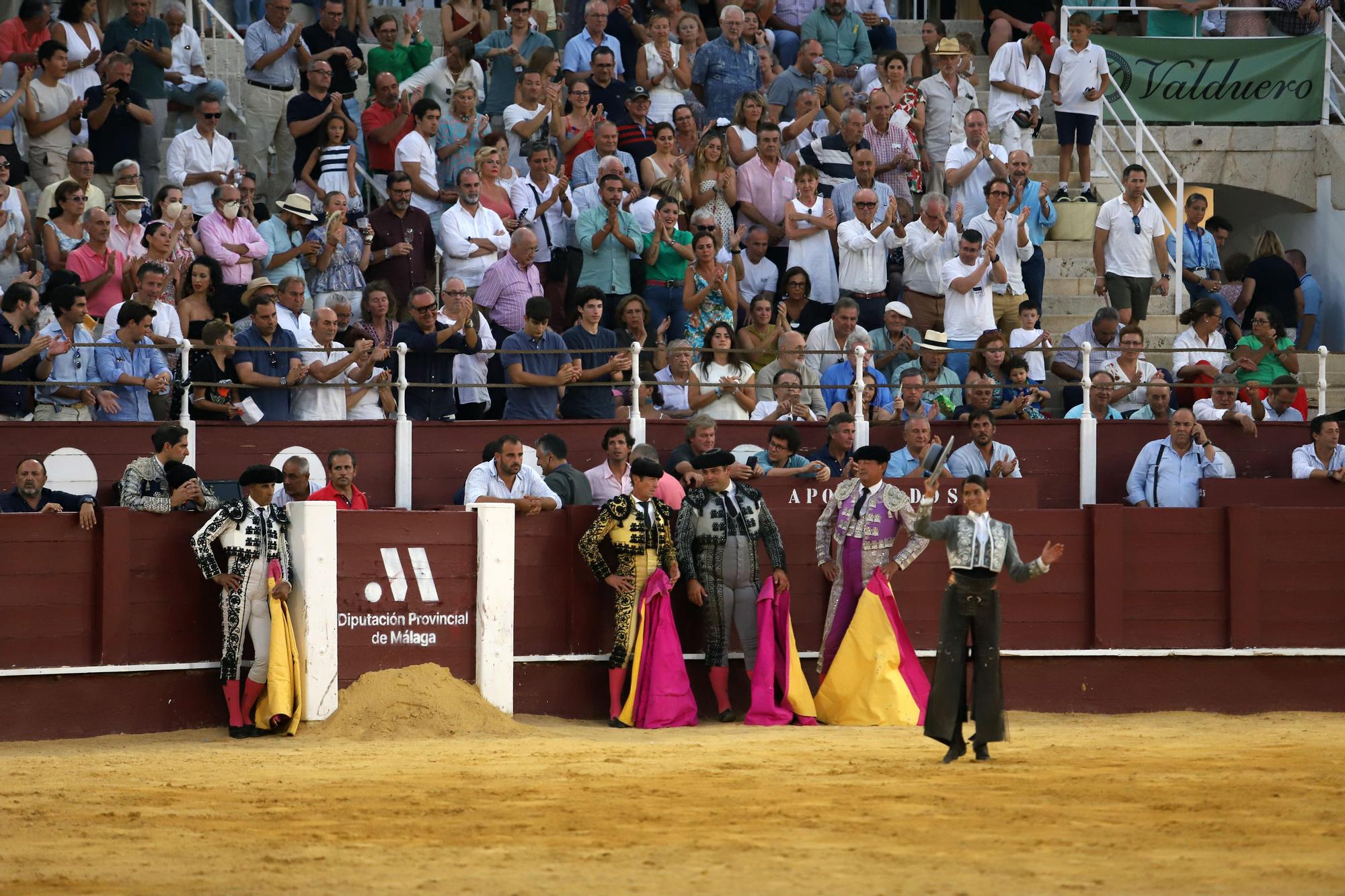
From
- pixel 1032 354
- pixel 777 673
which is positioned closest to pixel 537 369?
pixel 777 673

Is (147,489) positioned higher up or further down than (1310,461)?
further down

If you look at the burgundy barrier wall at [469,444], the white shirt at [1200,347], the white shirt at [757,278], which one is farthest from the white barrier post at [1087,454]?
the white shirt at [757,278]

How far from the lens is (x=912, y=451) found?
12398 mm

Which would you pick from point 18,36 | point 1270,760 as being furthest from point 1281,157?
point 18,36

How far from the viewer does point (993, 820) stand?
24.6ft

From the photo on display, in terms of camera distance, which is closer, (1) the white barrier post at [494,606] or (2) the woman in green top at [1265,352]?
(1) the white barrier post at [494,606]

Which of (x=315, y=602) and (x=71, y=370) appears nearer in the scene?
(x=315, y=602)

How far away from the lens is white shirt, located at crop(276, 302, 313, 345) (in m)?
12.4

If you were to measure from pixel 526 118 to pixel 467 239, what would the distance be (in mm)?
1736

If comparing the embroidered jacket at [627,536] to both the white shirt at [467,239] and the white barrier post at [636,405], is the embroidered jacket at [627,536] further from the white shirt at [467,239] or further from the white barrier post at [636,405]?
the white shirt at [467,239]

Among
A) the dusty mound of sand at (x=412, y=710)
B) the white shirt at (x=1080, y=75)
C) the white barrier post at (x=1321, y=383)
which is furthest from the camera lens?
the white shirt at (x=1080, y=75)

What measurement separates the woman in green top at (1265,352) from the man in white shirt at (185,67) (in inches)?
309

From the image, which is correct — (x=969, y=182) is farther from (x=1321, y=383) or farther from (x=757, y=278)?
A: (x=1321, y=383)

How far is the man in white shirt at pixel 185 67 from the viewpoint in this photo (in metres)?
14.7
